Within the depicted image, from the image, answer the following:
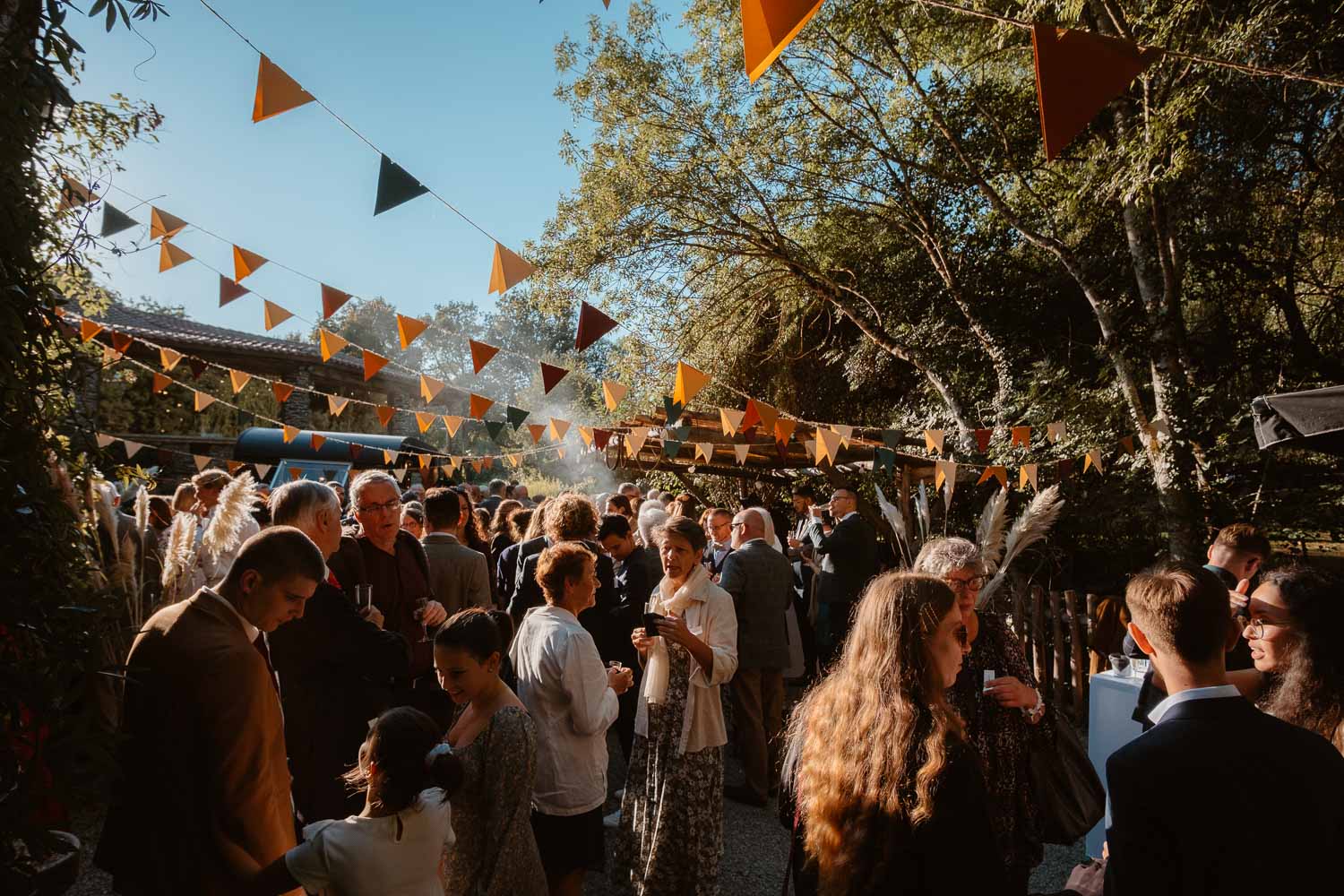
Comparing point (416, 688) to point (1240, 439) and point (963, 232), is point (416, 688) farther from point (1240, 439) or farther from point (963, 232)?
point (963, 232)

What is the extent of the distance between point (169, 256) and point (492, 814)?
18.1 feet

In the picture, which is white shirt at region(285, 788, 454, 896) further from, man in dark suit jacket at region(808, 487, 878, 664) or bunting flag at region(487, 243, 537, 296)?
man in dark suit jacket at region(808, 487, 878, 664)

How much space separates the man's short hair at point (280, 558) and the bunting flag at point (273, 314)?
5129 millimetres

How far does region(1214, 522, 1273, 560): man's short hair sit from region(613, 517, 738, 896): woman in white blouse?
2297mm

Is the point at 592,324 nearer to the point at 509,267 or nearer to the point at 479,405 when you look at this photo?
the point at 509,267

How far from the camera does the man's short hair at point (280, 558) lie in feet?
6.86

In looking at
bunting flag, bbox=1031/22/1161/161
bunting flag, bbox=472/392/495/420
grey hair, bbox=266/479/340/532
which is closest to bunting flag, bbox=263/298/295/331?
bunting flag, bbox=472/392/495/420

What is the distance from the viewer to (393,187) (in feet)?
13.4

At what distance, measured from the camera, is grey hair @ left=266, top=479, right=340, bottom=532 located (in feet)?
10.2

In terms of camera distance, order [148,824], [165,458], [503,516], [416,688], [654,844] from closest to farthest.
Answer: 1. [148,824]
2. [654,844]
3. [416,688]
4. [503,516]
5. [165,458]

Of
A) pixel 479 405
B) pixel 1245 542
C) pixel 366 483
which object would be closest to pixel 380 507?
pixel 366 483

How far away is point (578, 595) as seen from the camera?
3.04 meters

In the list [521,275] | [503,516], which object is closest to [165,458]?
[503,516]

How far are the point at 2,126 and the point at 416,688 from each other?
8.95 feet
